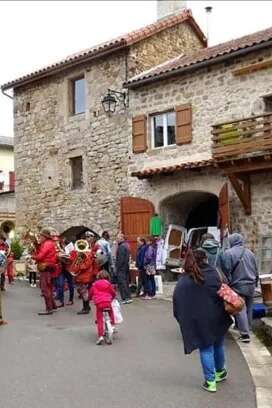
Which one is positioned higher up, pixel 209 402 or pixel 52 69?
pixel 52 69

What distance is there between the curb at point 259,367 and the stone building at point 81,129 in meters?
11.1

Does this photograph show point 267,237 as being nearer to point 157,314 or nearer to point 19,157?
point 157,314

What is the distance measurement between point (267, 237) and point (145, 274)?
349cm

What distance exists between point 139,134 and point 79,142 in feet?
9.67

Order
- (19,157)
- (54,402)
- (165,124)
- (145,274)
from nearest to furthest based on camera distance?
(54,402), (145,274), (165,124), (19,157)

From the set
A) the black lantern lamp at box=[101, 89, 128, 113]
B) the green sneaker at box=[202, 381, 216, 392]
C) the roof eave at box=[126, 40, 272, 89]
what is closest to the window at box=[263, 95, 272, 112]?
the roof eave at box=[126, 40, 272, 89]

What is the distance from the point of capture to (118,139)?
62.1 feet

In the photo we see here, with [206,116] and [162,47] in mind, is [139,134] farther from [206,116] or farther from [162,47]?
[162,47]

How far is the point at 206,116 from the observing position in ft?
54.7

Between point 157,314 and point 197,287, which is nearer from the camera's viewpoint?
point 197,287

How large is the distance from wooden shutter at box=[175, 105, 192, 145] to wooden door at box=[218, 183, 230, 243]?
7.47 feet

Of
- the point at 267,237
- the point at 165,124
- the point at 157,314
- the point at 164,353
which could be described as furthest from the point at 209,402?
the point at 165,124

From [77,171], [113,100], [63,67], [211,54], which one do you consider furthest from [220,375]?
[63,67]

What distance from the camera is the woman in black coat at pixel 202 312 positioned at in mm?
5820
